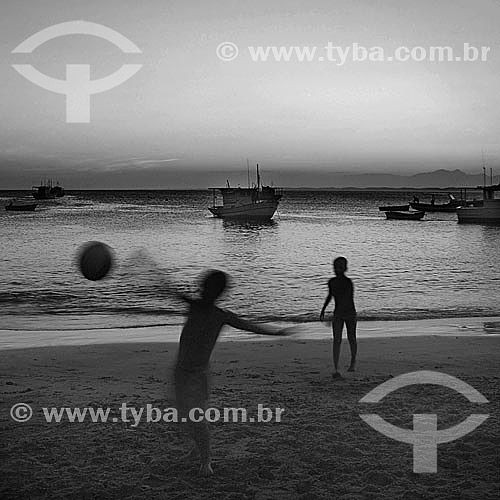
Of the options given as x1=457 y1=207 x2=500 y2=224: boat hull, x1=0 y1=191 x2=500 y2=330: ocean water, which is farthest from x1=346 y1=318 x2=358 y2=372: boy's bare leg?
x1=457 y1=207 x2=500 y2=224: boat hull

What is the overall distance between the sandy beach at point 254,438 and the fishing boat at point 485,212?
56.6 m

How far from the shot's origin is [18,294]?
73.5 feet

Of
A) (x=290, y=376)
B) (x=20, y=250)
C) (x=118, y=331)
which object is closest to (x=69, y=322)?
(x=118, y=331)

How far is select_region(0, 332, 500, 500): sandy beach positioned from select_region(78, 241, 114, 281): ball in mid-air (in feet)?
5.53

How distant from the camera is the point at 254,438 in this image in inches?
250

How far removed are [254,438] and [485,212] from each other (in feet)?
212

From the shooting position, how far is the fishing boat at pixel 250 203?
2997 inches

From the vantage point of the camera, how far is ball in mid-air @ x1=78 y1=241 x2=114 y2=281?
16.0 feet

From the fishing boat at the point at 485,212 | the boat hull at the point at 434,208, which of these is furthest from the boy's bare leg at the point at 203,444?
the boat hull at the point at 434,208

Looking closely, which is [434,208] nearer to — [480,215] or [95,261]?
[480,215]

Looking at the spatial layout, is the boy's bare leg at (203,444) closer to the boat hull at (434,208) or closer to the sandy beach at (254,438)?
the sandy beach at (254,438)

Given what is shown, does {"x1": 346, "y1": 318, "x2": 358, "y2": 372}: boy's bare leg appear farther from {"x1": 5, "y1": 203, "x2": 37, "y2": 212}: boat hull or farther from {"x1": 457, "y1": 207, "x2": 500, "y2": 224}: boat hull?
{"x1": 5, "y1": 203, "x2": 37, "y2": 212}: boat hull

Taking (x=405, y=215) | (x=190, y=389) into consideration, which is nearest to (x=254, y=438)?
(x=190, y=389)

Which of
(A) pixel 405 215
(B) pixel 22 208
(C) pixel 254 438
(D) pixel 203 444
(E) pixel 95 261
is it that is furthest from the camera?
(B) pixel 22 208
